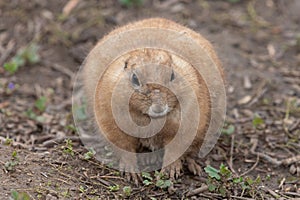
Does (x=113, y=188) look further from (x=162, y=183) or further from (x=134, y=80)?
(x=134, y=80)

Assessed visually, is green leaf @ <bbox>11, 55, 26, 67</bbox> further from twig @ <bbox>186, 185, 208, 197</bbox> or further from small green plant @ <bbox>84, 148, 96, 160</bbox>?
twig @ <bbox>186, 185, 208, 197</bbox>

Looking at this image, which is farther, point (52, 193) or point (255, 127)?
point (255, 127)

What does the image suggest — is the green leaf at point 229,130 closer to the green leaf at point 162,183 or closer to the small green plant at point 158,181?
the small green plant at point 158,181

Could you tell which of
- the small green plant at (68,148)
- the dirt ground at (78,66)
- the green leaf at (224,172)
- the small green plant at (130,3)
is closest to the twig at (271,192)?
the dirt ground at (78,66)

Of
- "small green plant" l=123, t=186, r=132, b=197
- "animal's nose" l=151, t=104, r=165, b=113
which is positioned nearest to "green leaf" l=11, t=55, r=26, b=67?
"small green plant" l=123, t=186, r=132, b=197

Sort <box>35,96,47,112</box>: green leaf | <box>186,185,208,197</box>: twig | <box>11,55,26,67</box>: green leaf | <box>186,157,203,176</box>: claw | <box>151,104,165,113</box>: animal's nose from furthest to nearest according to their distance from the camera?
<box>11,55,26,67</box>: green leaf < <box>35,96,47,112</box>: green leaf < <box>186,157,203,176</box>: claw < <box>186,185,208,197</box>: twig < <box>151,104,165,113</box>: animal's nose

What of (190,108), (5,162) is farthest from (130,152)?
(5,162)

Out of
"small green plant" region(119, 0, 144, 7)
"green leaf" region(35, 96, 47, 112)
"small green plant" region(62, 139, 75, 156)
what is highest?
"small green plant" region(119, 0, 144, 7)

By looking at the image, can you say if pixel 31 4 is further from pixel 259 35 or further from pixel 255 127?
pixel 255 127
